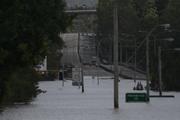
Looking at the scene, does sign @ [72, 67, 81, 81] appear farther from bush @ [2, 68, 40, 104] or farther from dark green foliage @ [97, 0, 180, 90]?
dark green foliage @ [97, 0, 180, 90]

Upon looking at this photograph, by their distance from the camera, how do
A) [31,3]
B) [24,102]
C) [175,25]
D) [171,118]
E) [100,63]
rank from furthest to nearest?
[100,63]
[175,25]
[24,102]
[171,118]
[31,3]

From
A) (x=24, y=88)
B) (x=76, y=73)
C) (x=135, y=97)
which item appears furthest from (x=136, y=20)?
(x=135, y=97)

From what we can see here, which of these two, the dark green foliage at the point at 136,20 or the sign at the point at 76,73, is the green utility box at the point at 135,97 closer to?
the sign at the point at 76,73

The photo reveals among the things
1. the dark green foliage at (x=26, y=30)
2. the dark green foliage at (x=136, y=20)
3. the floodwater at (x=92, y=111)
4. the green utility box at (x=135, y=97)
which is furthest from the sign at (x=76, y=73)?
the dark green foliage at (x=26, y=30)

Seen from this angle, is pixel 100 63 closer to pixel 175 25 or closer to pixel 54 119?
pixel 175 25

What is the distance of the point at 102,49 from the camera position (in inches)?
7510

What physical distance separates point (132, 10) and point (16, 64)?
531 feet

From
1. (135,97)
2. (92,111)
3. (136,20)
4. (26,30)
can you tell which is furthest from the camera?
(136,20)

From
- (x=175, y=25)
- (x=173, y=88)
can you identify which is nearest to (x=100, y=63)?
(x=175, y=25)

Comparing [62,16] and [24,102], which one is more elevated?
[62,16]

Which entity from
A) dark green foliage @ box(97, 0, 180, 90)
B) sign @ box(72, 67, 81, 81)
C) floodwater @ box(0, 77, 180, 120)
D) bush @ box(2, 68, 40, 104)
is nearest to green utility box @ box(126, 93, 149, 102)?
floodwater @ box(0, 77, 180, 120)

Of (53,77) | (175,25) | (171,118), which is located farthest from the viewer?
(53,77)

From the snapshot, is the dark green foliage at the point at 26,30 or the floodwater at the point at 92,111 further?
the floodwater at the point at 92,111

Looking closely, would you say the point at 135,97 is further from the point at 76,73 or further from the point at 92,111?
the point at 76,73
